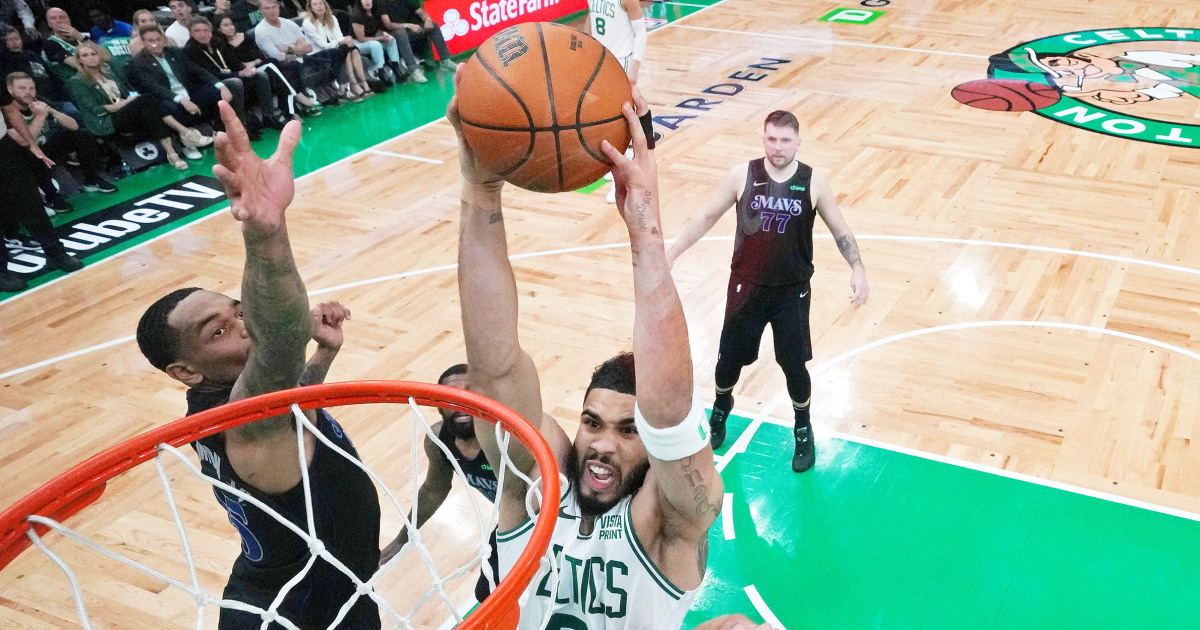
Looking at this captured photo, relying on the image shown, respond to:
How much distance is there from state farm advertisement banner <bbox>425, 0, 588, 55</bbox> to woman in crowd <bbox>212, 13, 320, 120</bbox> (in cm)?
220

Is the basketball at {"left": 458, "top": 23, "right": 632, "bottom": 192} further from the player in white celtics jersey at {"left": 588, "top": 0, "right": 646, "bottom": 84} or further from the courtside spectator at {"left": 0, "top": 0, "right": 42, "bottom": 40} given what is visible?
the courtside spectator at {"left": 0, "top": 0, "right": 42, "bottom": 40}

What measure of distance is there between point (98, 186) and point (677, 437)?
9.28 m

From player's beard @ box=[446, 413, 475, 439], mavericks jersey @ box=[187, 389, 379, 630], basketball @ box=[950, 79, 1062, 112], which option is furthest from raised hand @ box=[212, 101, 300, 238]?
basketball @ box=[950, 79, 1062, 112]

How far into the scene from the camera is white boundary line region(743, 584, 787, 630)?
440 centimetres

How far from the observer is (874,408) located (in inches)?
228

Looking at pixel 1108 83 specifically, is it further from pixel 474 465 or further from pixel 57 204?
pixel 57 204

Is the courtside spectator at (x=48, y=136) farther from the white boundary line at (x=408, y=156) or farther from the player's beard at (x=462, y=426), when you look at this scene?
the player's beard at (x=462, y=426)

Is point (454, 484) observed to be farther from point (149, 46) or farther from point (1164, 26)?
point (1164, 26)

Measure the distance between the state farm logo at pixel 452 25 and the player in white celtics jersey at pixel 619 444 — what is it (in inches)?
429

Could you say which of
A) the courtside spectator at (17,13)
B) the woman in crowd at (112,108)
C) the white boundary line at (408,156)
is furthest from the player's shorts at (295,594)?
the courtside spectator at (17,13)

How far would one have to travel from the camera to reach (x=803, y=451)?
5.29m

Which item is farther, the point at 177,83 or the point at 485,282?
the point at 177,83

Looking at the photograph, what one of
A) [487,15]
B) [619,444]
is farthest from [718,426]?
[487,15]

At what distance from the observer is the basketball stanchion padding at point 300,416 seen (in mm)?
2213
